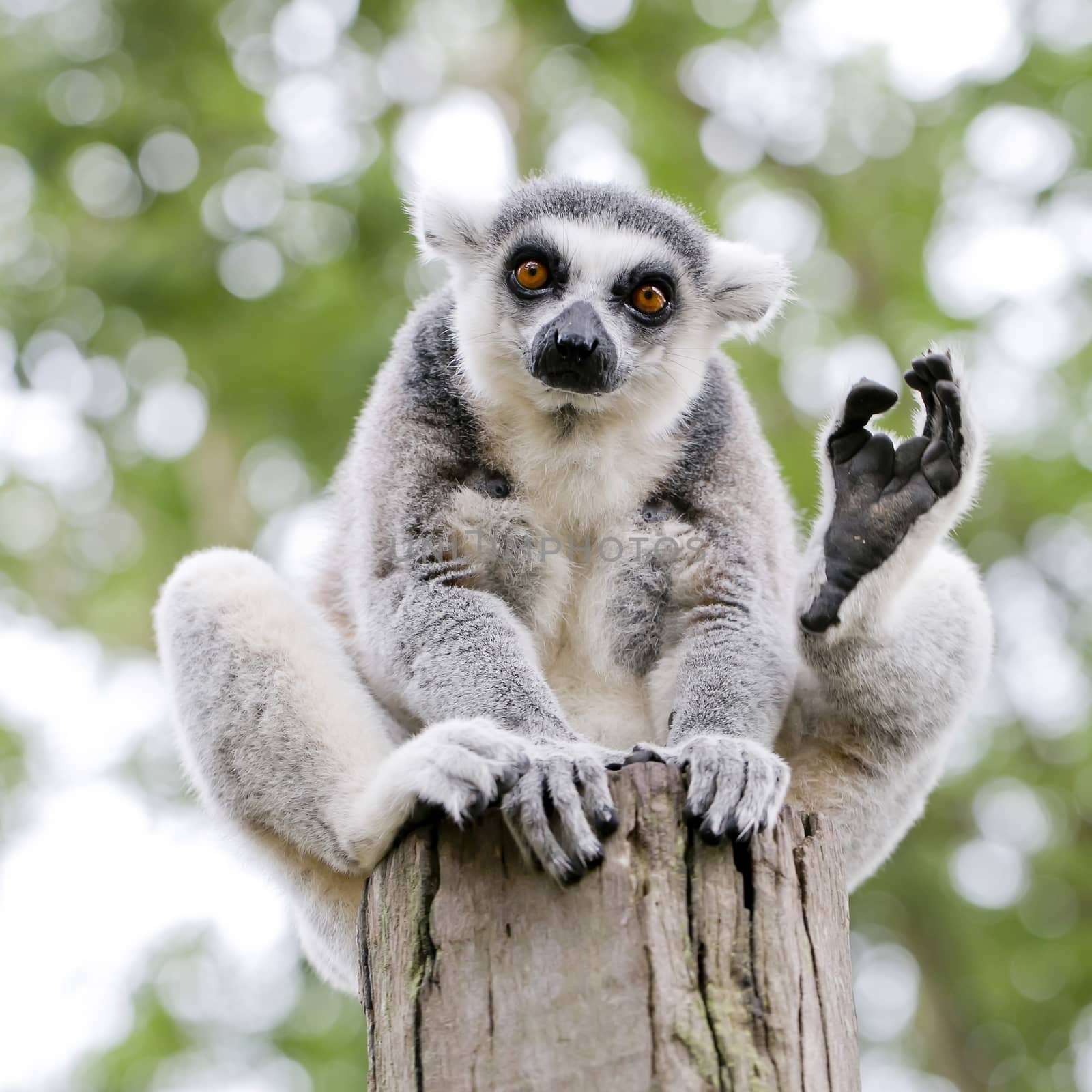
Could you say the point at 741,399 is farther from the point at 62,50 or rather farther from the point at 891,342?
the point at 62,50

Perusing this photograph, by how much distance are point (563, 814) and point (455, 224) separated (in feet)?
11.7

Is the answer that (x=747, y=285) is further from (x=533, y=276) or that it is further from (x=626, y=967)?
(x=626, y=967)

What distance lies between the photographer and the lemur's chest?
538 cm

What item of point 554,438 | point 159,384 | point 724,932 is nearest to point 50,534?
point 159,384

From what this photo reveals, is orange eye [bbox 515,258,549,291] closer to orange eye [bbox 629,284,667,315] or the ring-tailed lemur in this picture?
the ring-tailed lemur

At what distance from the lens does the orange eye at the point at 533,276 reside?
19.3 feet

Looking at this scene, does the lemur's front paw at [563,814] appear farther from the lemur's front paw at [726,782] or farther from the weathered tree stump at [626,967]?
the lemur's front paw at [726,782]

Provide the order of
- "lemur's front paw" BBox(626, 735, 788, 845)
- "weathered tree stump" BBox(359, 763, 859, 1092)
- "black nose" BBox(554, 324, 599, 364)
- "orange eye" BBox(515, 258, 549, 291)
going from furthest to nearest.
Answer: "orange eye" BBox(515, 258, 549, 291), "black nose" BBox(554, 324, 599, 364), "lemur's front paw" BBox(626, 735, 788, 845), "weathered tree stump" BBox(359, 763, 859, 1092)

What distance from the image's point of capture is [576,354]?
5.35 meters

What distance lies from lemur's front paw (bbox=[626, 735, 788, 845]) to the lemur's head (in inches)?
77.1

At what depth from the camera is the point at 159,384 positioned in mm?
12633

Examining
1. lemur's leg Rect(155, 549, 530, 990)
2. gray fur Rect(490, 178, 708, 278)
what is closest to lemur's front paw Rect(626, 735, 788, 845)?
lemur's leg Rect(155, 549, 530, 990)

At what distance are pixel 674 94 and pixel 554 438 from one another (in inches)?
378

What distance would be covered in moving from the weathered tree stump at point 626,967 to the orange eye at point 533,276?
2.89 m
